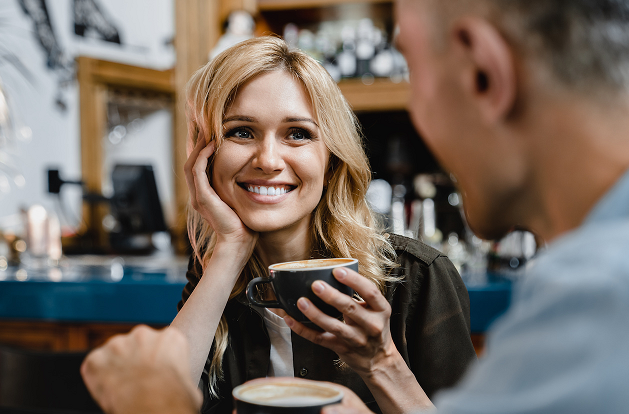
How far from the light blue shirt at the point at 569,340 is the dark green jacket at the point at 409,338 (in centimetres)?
61

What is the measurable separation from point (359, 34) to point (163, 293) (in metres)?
1.93

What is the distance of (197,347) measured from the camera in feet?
2.96

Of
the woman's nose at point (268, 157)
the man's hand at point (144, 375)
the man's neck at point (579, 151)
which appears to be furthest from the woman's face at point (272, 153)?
the man's neck at point (579, 151)

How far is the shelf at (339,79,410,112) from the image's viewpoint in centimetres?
273

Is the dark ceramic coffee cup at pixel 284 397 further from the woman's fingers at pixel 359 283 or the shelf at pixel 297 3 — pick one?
the shelf at pixel 297 3

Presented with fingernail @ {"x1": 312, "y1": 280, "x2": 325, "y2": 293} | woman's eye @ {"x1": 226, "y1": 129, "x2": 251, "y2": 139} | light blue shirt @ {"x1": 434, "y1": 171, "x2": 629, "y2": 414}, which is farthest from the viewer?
woman's eye @ {"x1": 226, "y1": 129, "x2": 251, "y2": 139}

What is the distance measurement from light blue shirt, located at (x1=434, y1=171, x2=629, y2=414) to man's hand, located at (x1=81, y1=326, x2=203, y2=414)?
27 cm

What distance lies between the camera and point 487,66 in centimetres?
43

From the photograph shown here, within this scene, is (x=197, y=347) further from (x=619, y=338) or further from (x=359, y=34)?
(x=359, y=34)

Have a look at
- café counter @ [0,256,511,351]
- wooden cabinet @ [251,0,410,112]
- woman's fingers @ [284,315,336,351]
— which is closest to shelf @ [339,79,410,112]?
wooden cabinet @ [251,0,410,112]

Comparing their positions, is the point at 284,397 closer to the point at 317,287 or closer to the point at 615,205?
the point at 317,287

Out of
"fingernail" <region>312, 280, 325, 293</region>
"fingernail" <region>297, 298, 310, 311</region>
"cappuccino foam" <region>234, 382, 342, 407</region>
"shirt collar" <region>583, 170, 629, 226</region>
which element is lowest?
"cappuccino foam" <region>234, 382, 342, 407</region>

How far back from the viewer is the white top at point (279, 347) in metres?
1.04

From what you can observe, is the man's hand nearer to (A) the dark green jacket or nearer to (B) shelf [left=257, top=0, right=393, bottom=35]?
(A) the dark green jacket
